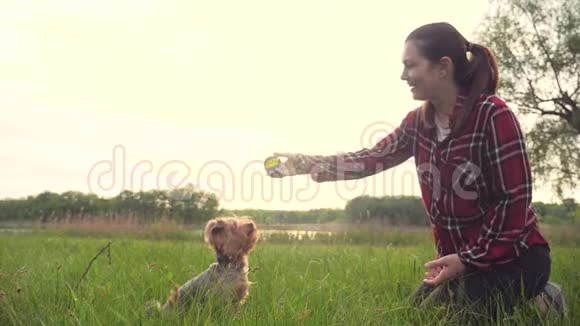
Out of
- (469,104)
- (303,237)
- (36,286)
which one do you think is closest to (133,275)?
(36,286)

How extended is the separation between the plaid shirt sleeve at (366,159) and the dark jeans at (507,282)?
107 cm

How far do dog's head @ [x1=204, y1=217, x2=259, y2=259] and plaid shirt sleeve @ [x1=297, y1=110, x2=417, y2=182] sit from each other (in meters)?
0.75

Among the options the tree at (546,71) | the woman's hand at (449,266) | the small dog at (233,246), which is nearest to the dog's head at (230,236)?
the small dog at (233,246)

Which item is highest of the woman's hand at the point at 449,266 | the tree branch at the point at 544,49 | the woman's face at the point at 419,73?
the tree branch at the point at 544,49

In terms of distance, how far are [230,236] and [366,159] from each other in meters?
1.22

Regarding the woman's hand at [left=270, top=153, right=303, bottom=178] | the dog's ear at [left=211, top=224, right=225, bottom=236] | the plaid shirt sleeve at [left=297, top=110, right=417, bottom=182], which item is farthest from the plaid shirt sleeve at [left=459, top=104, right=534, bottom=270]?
the dog's ear at [left=211, top=224, right=225, bottom=236]

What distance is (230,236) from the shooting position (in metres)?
4.42

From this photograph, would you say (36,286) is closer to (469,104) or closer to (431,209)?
(431,209)

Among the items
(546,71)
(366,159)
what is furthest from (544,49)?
(366,159)

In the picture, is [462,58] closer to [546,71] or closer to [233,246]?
[233,246]

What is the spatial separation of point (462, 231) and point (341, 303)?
943 millimetres

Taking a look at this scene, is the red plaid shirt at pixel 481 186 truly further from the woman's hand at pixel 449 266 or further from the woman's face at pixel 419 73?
the woman's face at pixel 419 73

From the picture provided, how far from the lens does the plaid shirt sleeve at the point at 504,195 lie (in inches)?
130

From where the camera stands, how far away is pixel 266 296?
422 centimetres
